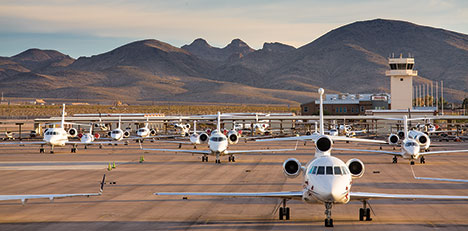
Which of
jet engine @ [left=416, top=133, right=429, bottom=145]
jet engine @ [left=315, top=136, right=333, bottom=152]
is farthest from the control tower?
jet engine @ [left=315, top=136, right=333, bottom=152]

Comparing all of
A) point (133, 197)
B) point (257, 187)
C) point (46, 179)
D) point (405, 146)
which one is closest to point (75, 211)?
point (133, 197)

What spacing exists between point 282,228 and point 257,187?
1169cm

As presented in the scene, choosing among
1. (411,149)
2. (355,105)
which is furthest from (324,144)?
(355,105)

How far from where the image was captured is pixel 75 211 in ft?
78.8

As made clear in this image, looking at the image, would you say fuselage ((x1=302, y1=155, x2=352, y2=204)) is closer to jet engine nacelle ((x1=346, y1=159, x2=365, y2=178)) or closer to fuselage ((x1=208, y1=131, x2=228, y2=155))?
jet engine nacelle ((x1=346, y1=159, x2=365, y2=178))

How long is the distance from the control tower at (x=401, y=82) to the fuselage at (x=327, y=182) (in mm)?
86957

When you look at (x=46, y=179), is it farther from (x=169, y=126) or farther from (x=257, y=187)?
(x=169, y=126)

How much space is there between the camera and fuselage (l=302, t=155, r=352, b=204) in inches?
746

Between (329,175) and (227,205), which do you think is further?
(227,205)

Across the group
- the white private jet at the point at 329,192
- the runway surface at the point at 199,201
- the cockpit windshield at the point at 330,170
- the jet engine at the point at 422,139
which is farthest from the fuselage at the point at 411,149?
the cockpit windshield at the point at 330,170

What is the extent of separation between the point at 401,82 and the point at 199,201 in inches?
3326

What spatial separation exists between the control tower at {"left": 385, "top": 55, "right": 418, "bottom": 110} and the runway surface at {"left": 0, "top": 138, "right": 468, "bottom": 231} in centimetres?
5631

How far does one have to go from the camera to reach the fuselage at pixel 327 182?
1895cm

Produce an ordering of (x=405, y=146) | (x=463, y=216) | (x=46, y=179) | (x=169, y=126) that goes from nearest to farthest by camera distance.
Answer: (x=463, y=216)
(x=46, y=179)
(x=405, y=146)
(x=169, y=126)
